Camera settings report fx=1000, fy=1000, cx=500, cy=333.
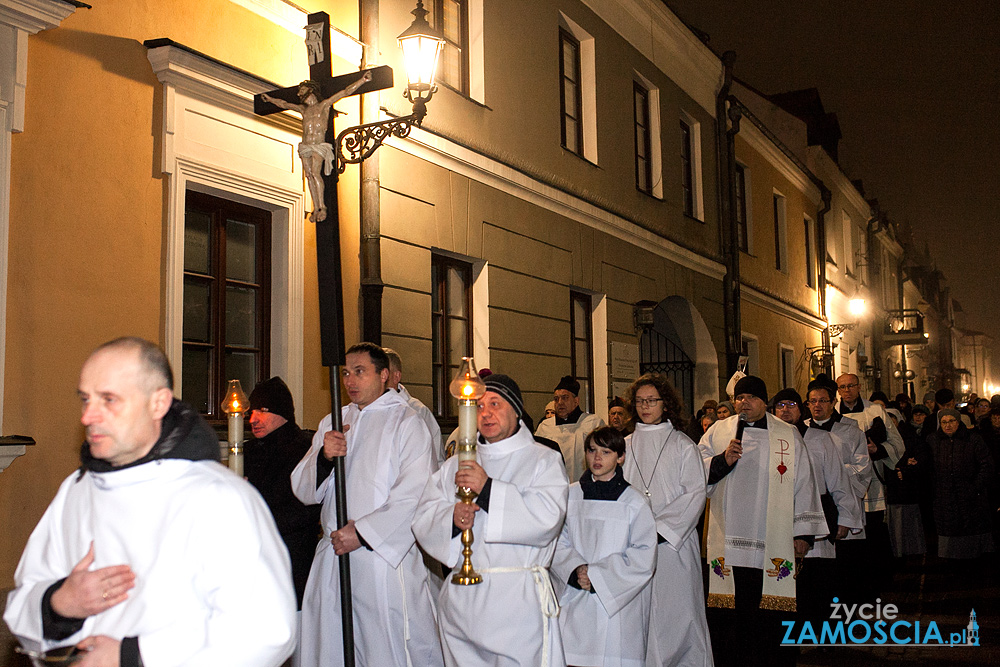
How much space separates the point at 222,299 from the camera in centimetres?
751

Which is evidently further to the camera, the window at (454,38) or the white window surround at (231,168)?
the window at (454,38)

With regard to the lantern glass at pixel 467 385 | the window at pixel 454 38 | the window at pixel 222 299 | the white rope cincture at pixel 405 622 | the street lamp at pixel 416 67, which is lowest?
the white rope cincture at pixel 405 622

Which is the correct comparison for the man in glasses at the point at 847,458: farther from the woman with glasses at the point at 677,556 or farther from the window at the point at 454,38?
the window at the point at 454,38

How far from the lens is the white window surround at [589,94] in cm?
1384

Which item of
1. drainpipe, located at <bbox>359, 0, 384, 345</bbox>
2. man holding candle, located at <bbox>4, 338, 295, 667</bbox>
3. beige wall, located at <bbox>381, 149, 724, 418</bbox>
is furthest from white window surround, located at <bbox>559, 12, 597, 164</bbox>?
man holding candle, located at <bbox>4, 338, 295, 667</bbox>

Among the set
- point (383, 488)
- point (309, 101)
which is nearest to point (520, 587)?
point (383, 488)

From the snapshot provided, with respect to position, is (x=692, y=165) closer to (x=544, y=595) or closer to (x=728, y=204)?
(x=728, y=204)

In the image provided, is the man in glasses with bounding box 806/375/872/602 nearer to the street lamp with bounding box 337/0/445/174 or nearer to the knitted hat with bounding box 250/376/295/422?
the street lamp with bounding box 337/0/445/174

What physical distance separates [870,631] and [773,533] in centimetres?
213

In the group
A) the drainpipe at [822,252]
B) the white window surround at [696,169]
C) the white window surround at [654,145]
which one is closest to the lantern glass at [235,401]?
the white window surround at [654,145]

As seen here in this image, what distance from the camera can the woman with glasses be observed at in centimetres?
658

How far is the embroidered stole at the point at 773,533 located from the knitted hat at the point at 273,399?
3463 millimetres

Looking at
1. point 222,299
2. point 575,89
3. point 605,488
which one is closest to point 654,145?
point 575,89

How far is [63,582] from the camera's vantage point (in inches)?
106
